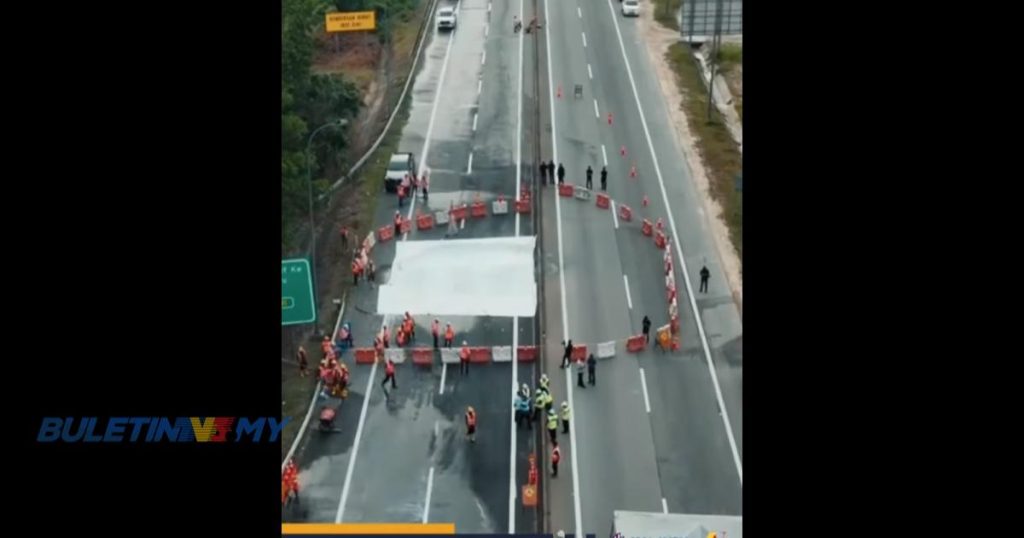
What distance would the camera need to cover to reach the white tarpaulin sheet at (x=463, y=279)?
42.5m

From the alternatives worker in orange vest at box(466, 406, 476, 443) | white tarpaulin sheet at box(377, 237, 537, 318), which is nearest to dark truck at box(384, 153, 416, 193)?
white tarpaulin sheet at box(377, 237, 537, 318)

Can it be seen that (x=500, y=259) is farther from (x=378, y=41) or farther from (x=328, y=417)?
(x=378, y=41)

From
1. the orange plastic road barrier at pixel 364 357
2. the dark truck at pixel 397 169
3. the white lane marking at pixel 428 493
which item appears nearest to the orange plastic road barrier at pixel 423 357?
the orange plastic road barrier at pixel 364 357

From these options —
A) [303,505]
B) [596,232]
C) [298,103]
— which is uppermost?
[298,103]

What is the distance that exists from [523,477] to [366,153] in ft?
91.4

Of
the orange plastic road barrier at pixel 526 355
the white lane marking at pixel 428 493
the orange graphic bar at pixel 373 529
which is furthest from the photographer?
the orange plastic road barrier at pixel 526 355

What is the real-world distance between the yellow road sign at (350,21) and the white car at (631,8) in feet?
89.2

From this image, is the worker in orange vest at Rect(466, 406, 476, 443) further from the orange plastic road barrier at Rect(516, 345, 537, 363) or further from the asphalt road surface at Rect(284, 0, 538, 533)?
the orange plastic road barrier at Rect(516, 345, 537, 363)

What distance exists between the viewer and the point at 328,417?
3803 cm

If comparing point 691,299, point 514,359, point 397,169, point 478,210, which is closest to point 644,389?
point 514,359

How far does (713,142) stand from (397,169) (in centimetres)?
1700

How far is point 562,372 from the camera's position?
41062mm

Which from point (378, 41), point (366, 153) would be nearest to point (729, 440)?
point (366, 153)

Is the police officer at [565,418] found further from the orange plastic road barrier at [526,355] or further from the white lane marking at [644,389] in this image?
the orange plastic road barrier at [526,355]
